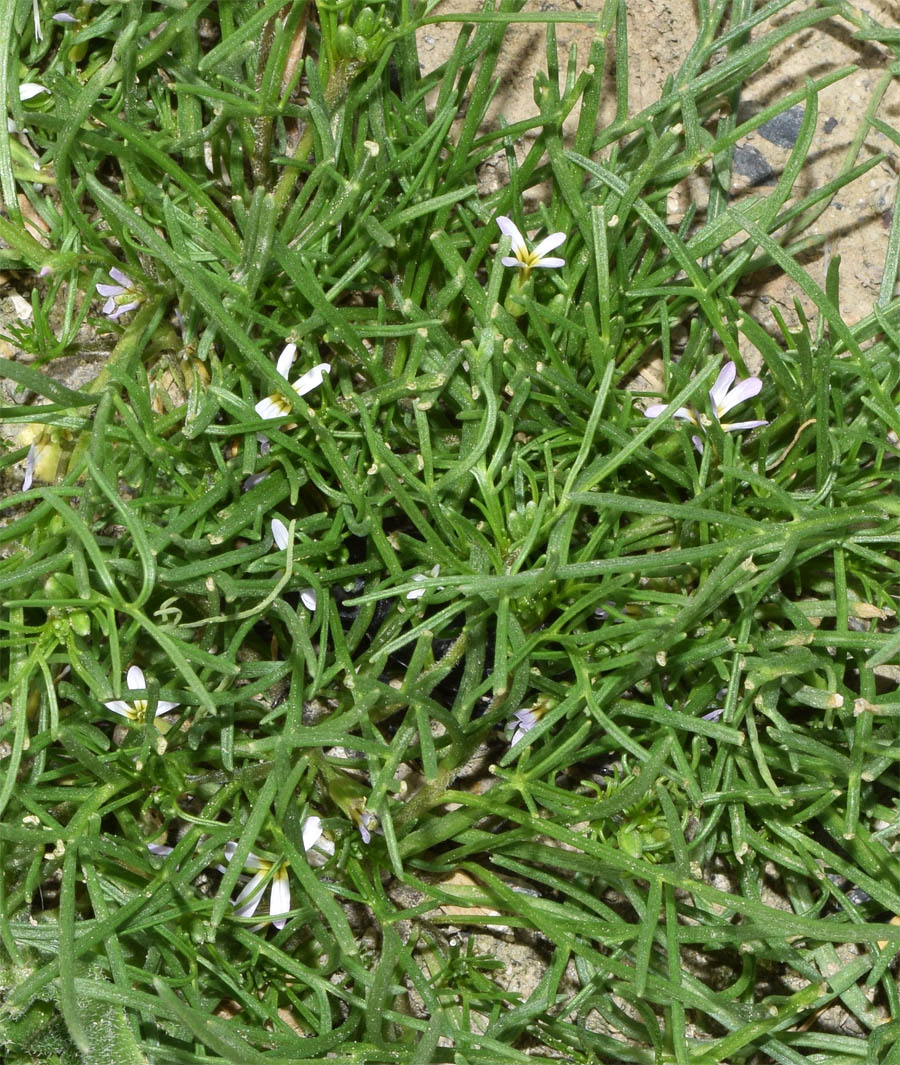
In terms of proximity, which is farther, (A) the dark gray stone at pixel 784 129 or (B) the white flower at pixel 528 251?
(A) the dark gray stone at pixel 784 129

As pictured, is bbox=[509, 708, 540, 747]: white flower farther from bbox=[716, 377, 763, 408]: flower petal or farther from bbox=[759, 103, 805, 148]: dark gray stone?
bbox=[759, 103, 805, 148]: dark gray stone

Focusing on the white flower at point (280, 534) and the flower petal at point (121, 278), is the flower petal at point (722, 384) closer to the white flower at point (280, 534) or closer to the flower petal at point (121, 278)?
the white flower at point (280, 534)

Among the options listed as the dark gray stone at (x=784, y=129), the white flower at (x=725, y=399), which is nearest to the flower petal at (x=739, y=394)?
the white flower at (x=725, y=399)

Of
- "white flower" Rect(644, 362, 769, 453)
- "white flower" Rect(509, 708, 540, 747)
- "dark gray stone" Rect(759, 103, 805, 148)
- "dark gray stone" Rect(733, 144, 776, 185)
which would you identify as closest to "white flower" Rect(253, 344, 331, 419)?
"white flower" Rect(644, 362, 769, 453)

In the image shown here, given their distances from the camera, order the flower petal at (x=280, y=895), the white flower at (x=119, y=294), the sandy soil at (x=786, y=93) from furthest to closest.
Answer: the sandy soil at (x=786, y=93)
the white flower at (x=119, y=294)
the flower petal at (x=280, y=895)

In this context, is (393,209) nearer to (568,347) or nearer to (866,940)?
(568,347)

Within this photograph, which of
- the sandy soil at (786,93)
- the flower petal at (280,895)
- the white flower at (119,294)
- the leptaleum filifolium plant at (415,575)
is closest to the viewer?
the leptaleum filifolium plant at (415,575)

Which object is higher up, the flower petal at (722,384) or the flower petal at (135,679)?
the flower petal at (722,384)

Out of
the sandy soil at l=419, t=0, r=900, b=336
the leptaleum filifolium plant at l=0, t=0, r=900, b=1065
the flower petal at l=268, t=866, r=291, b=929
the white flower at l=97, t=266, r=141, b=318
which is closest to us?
the leptaleum filifolium plant at l=0, t=0, r=900, b=1065
